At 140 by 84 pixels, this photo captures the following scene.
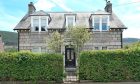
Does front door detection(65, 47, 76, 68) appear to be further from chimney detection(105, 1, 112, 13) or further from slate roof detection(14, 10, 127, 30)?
chimney detection(105, 1, 112, 13)

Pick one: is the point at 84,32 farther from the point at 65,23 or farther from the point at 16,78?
the point at 16,78

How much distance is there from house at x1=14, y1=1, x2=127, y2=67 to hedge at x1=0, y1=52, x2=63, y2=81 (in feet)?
36.7

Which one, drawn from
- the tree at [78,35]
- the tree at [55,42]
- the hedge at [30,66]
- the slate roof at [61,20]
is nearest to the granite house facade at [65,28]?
the slate roof at [61,20]

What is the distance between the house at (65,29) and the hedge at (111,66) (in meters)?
11.2

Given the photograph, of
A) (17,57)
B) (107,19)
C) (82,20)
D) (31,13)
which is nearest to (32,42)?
(31,13)

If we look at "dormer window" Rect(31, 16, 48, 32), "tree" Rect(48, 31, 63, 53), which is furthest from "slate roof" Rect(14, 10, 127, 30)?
"tree" Rect(48, 31, 63, 53)

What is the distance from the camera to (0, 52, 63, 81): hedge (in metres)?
25.5

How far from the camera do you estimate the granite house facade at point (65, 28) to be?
36969 mm

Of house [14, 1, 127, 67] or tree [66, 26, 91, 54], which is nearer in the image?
tree [66, 26, 91, 54]

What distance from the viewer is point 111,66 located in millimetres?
25609

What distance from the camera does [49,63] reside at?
2567cm

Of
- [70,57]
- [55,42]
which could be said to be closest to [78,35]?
[55,42]

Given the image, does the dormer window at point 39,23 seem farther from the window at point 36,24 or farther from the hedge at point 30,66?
the hedge at point 30,66

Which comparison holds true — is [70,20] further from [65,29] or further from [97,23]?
[97,23]
